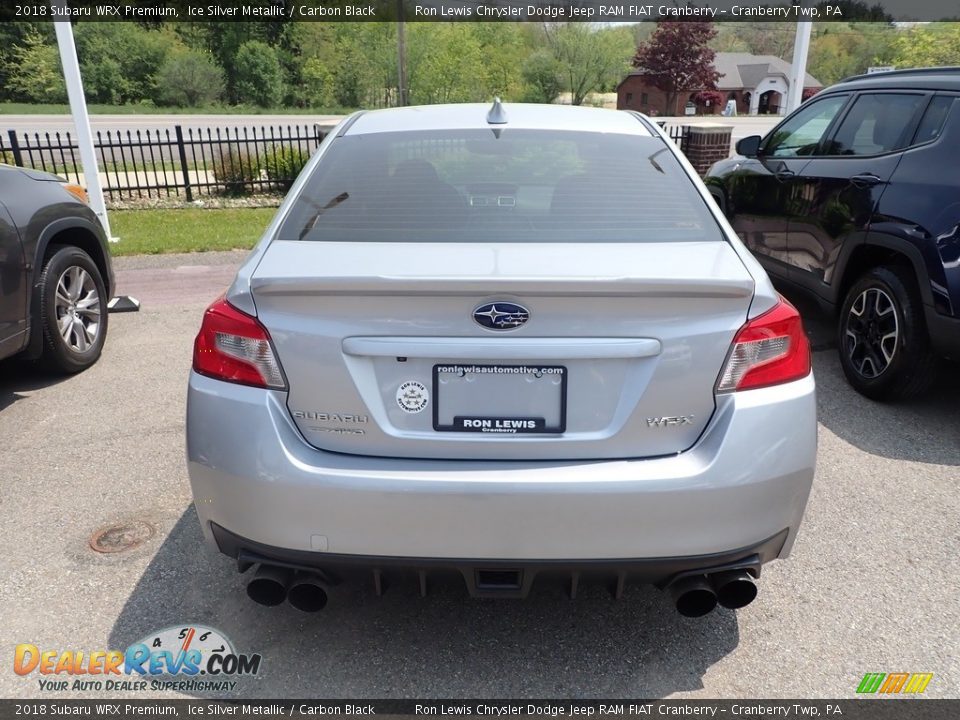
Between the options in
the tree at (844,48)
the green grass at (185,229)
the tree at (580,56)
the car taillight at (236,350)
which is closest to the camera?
the car taillight at (236,350)

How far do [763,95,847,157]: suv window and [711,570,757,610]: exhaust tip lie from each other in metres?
4.35

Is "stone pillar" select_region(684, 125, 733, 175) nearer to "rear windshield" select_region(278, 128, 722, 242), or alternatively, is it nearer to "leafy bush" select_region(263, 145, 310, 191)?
"leafy bush" select_region(263, 145, 310, 191)

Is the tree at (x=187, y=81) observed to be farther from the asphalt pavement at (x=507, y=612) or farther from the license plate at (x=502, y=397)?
the license plate at (x=502, y=397)

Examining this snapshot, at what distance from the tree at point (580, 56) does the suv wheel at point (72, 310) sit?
68300 millimetres

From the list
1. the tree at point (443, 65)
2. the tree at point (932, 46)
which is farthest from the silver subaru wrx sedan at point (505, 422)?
the tree at point (932, 46)

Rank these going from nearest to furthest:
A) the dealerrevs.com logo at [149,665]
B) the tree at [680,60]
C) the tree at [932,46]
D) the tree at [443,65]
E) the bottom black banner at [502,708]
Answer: the bottom black banner at [502,708] < the dealerrevs.com logo at [149,665] < the tree at [932,46] < the tree at [443,65] < the tree at [680,60]

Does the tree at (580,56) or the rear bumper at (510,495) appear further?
the tree at (580,56)

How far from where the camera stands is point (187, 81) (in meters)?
52.9

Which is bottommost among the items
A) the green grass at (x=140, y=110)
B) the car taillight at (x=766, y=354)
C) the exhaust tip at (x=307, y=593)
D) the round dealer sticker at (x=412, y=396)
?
the green grass at (x=140, y=110)

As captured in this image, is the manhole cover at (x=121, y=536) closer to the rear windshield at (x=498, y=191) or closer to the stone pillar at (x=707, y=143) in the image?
the rear windshield at (x=498, y=191)

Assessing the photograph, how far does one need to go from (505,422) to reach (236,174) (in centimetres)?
1345

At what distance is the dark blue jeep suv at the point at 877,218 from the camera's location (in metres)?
4.08

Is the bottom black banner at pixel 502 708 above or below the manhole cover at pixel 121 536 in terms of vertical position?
above

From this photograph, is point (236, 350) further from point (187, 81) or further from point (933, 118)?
point (187, 81)
